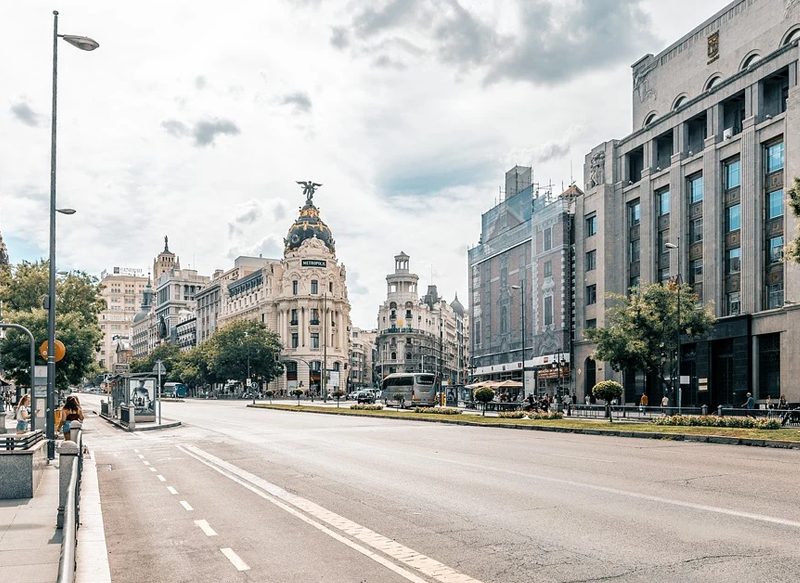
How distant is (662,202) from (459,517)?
5414 centimetres

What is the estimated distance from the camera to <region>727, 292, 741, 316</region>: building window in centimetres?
5253

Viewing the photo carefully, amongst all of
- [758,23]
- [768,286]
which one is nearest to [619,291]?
[768,286]

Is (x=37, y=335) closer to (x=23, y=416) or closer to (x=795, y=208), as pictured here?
(x=23, y=416)

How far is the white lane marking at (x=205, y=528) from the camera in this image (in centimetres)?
1141

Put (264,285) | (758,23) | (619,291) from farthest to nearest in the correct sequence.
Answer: (264,285) < (619,291) < (758,23)

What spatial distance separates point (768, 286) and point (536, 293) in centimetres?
3046

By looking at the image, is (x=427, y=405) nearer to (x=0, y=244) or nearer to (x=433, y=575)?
(x=0, y=244)

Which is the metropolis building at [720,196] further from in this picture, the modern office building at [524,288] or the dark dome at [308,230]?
the dark dome at [308,230]

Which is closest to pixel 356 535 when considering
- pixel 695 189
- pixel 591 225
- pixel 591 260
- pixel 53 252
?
pixel 53 252

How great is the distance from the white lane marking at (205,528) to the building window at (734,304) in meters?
46.4

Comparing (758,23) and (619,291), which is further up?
(758,23)

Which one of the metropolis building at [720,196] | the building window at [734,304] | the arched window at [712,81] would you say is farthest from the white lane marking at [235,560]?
the arched window at [712,81]

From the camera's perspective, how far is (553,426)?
119 feet

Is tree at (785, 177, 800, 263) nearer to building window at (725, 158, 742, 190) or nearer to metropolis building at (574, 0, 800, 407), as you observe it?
metropolis building at (574, 0, 800, 407)
